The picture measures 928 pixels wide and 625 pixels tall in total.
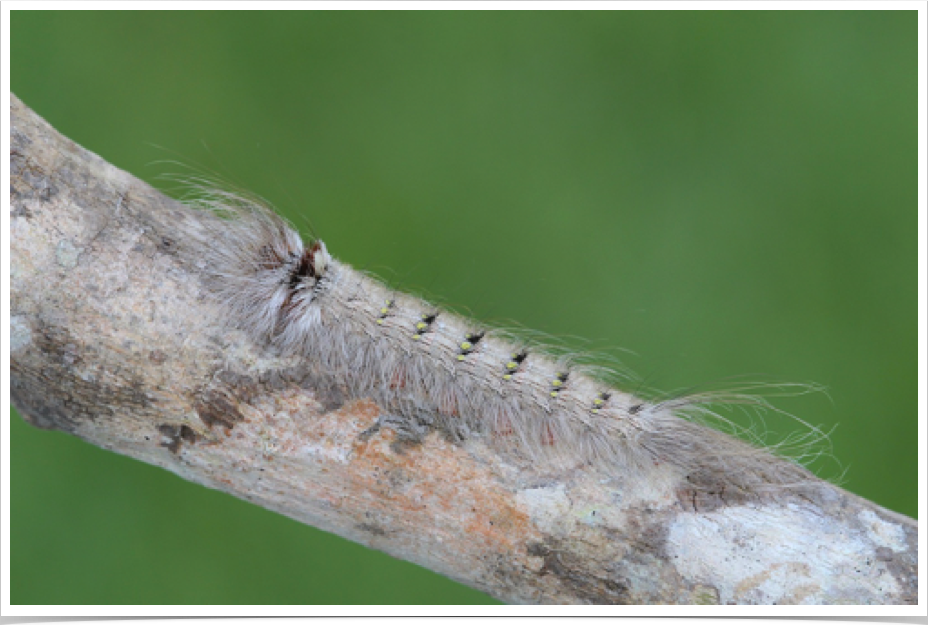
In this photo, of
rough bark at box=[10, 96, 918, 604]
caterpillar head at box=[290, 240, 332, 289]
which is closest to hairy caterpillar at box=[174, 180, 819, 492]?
caterpillar head at box=[290, 240, 332, 289]

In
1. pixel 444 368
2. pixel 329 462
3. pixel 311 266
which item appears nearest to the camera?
pixel 329 462

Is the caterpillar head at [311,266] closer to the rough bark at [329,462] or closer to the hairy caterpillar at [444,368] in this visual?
the hairy caterpillar at [444,368]

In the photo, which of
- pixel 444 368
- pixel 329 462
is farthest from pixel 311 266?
pixel 329 462

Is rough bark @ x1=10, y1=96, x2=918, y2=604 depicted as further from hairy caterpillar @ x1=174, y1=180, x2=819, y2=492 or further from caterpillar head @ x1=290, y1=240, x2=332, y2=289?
caterpillar head @ x1=290, y1=240, x2=332, y2=289

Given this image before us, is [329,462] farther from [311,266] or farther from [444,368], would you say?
[311,266]

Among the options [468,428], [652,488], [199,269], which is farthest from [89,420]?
[652,488]
